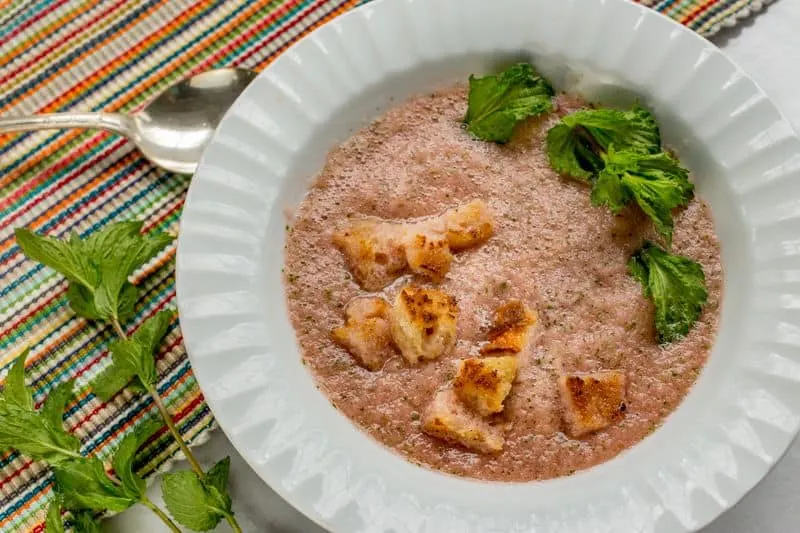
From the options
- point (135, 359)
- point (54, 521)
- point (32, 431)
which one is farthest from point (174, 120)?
point (54, 521)

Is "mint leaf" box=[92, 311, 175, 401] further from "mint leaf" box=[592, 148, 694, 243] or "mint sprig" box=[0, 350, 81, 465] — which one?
"mint leaf" box=[592, 148, 694, 243]

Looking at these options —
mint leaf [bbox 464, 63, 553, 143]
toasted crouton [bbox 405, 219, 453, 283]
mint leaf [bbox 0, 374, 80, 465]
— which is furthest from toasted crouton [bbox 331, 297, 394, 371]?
mint leaf [bbox 0, 374, 80, 465]

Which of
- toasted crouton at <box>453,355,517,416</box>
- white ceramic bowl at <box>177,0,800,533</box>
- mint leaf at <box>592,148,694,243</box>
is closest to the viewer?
white ceramic bowl at <box>177,0,800,533</box>

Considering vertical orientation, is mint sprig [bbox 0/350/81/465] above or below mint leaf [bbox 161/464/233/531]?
above

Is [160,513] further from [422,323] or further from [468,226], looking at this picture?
[468,226]

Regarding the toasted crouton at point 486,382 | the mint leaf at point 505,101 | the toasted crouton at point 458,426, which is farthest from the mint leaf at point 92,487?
the mint leaf at point 505,101

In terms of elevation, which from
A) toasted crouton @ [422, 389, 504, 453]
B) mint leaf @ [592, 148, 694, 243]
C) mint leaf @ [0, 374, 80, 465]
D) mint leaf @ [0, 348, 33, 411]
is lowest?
mint leaf @ [0, 374, 80, 465]

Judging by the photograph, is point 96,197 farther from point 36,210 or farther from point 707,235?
point 707,235
